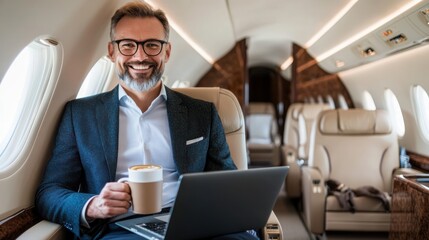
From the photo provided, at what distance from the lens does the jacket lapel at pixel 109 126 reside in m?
2.04

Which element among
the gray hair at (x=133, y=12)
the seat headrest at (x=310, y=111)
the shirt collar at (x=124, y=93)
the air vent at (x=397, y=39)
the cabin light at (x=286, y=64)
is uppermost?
the cabin light at (x=286, y=64)

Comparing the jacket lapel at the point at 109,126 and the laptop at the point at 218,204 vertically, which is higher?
the jacket lapel at the point at 109,126

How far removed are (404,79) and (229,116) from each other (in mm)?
2579

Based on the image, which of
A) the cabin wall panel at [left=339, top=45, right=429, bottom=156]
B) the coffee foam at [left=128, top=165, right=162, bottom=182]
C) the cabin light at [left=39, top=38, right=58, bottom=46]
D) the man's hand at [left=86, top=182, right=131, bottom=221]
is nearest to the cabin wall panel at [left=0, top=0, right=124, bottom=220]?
the cabin light at [left=39, top=38, right=58, bottom=46]

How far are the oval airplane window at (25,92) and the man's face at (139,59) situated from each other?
1.08 feet

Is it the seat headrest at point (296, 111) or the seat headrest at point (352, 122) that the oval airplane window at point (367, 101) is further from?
the seat headrest at point (352, 122)

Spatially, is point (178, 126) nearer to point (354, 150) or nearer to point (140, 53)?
point (140, 53)

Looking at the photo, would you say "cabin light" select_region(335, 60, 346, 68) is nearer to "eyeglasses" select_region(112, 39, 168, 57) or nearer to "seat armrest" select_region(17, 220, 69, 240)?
"eyeglasses" select_region(112, 39, 168, 57)

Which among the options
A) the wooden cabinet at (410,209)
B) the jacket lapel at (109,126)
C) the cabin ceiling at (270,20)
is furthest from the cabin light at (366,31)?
the jacket lapel at (109,126)

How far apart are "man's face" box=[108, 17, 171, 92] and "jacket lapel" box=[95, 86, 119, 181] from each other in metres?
0.12

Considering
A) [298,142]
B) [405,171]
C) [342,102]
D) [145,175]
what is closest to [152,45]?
[145,175]

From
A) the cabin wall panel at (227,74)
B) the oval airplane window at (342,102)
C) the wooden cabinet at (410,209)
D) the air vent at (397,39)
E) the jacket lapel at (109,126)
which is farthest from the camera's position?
the cabin wall panel at (227,74)

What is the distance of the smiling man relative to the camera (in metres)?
2.02

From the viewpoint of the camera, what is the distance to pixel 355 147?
4.46m
